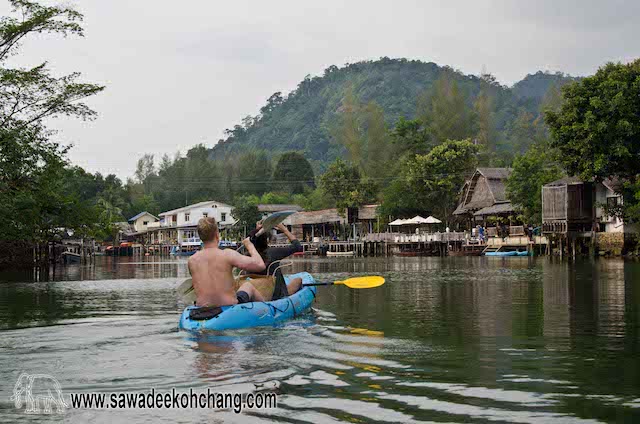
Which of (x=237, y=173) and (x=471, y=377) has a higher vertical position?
(x=237, y=173)

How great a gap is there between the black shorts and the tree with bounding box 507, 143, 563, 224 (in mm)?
43924

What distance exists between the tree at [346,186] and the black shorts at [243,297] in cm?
6612

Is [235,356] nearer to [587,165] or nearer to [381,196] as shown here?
[587,165]

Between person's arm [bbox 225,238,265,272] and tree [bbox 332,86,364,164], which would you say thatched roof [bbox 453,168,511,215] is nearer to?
tree [bbox 332,86,364,164]

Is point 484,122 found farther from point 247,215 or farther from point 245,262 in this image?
point 245,262

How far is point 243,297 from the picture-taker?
1216 centimetres

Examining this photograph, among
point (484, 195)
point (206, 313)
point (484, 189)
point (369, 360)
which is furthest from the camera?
point (484, 189)

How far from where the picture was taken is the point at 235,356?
31.9 feet

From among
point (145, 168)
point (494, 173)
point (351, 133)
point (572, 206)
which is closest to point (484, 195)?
point (494, 173)

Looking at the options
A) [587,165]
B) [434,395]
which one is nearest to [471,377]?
[434,395]

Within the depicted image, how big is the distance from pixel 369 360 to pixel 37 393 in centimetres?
378

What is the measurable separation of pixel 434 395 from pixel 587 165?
37.4 meters

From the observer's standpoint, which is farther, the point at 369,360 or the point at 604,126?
the point at 604,126

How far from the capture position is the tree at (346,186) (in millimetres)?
78938
